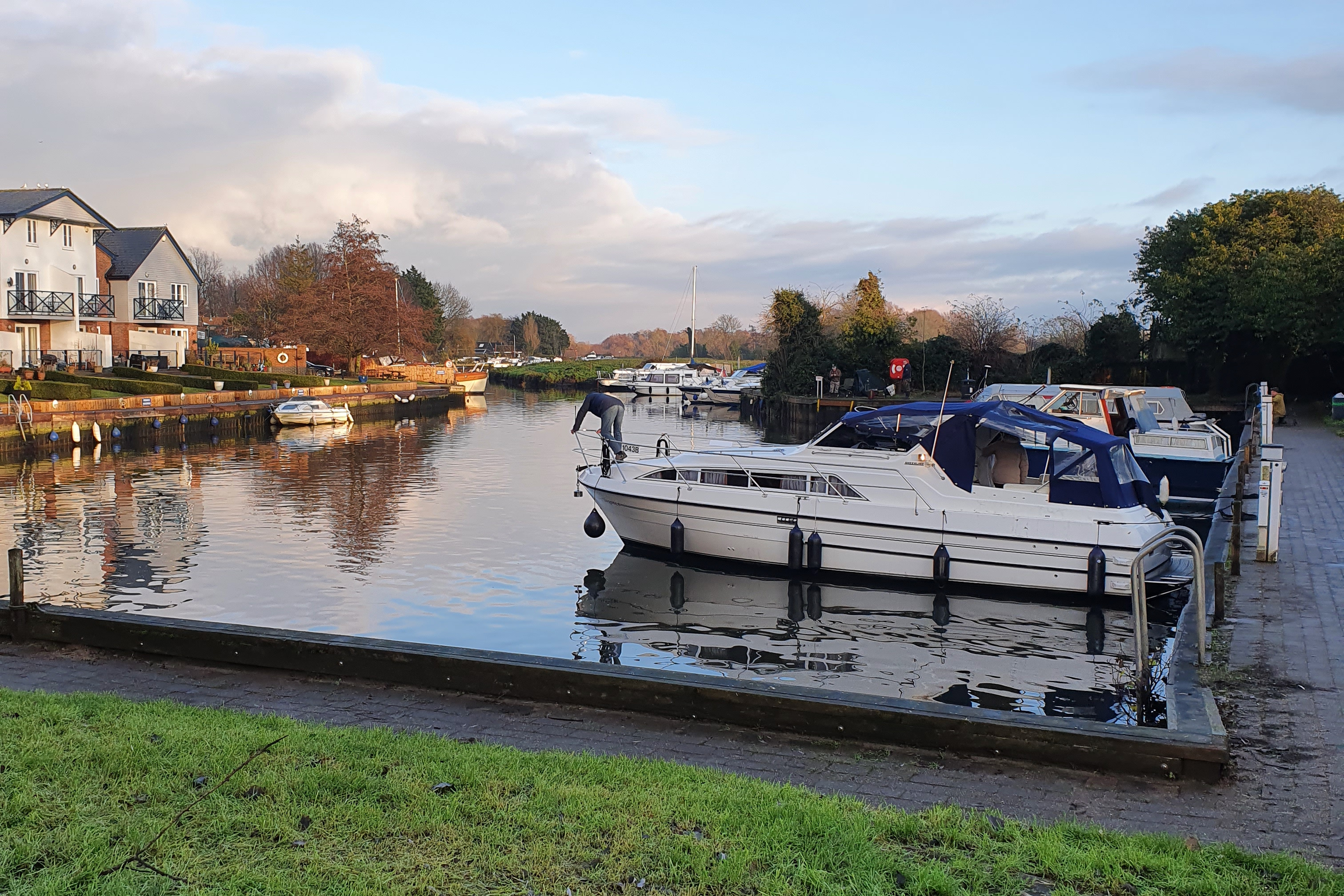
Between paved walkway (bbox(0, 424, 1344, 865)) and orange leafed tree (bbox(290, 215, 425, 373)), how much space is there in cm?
7359

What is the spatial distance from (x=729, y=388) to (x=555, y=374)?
39.5 metres

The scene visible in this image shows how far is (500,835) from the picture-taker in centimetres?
524

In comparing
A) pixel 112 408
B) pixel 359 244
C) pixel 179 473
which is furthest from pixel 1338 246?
pixel 359 244

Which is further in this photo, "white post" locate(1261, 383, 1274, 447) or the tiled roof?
the tiled roof

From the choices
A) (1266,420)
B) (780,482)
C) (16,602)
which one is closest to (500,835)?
(16,602)

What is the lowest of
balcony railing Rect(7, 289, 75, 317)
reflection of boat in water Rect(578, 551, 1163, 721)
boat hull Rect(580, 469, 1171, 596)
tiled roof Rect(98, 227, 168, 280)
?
reflection of boat in water Rect(578, 551, 1163, 721)

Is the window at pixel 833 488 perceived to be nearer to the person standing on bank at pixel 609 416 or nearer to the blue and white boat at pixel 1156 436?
the person standing on bank at pixel 609 416

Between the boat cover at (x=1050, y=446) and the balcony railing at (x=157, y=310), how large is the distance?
6233 centimetres

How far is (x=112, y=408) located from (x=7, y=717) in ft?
135

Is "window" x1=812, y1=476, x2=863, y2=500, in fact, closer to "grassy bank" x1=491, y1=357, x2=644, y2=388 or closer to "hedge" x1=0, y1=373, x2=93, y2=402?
"hedge" x1=0, y1=373, x2=93, y2=402

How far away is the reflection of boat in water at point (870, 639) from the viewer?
12516 millimetres

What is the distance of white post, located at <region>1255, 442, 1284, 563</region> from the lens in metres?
14.3

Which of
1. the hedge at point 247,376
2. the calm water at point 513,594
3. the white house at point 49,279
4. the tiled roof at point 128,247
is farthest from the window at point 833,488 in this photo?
the tiled roof at point 128,247

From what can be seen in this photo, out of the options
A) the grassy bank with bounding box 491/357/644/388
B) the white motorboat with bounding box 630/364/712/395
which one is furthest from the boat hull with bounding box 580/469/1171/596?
the grassy bank with bounding box 491/357/644/388
